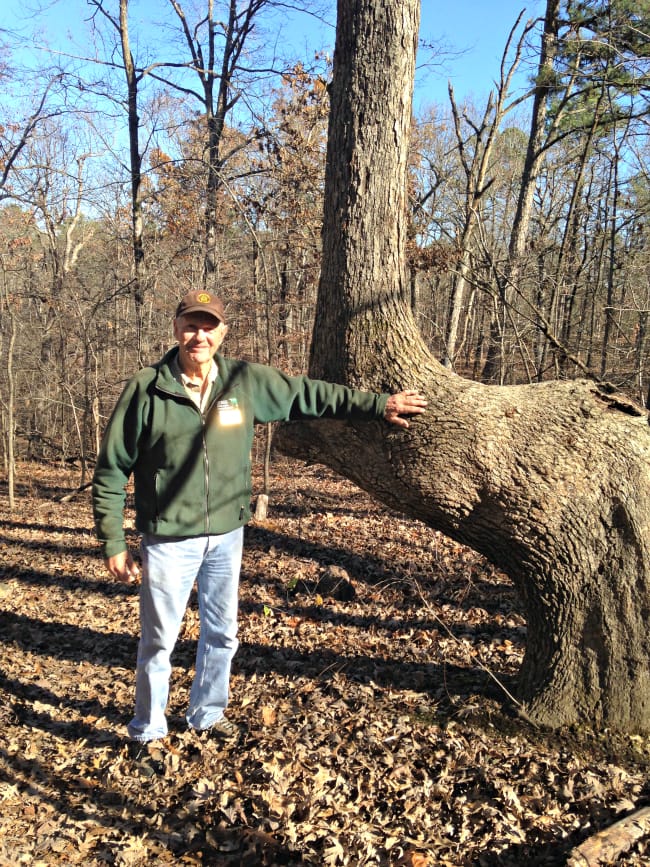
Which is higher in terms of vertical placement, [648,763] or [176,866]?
[648,763]

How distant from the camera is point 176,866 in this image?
249cm

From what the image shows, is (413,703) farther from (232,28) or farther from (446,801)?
(232,28)

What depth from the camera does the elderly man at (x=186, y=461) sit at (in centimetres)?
278

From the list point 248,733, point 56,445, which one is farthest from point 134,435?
point 56,445

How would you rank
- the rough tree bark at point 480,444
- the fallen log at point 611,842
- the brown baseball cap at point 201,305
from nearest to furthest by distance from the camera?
1. the fallen log at point 611,842
2. the brown baseball cap at point 201,305
3. the rough tree bark at point 480,444

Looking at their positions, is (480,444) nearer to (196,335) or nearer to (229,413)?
(229,413)

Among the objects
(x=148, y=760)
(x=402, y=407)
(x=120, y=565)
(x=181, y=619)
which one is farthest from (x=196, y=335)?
(x=148, y=760)

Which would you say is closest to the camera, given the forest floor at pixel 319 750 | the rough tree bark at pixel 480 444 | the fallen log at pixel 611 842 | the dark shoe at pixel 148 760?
the fallen log at pixel 611 842

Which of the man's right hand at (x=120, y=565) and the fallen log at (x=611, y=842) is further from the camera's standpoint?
the man's right hand at (x=120, y=565)

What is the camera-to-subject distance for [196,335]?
2.79 meters

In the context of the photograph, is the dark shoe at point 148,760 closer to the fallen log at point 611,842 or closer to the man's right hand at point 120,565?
the man's right hand at point 120,565

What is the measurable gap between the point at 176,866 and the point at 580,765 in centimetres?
198

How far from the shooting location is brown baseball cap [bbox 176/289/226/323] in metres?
2.75

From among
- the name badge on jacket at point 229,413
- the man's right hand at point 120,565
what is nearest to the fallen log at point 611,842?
the man's right hand at point 120,565
